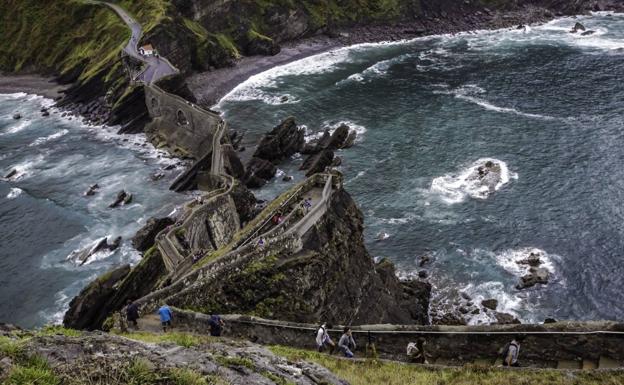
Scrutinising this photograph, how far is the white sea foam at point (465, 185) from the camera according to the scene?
60.7 metres

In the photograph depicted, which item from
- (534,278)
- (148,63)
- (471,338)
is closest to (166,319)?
(471,338)

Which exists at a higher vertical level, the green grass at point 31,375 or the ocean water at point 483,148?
the green grass at point 31,375

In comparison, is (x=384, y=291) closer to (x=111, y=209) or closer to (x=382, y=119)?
(x=111, y=209)

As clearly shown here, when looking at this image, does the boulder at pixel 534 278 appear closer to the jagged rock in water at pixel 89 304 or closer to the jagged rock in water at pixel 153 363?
the jagged rock in water at pixel 89 304

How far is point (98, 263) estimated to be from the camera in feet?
172

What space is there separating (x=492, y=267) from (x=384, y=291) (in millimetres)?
14000

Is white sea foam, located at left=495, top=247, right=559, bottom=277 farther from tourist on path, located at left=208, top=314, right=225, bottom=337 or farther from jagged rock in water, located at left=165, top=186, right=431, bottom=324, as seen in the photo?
tourist on path, located at left=208, top=314, right=225, bottom=337

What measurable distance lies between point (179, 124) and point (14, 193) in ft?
72.4

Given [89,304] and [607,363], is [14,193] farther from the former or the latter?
[607,363]

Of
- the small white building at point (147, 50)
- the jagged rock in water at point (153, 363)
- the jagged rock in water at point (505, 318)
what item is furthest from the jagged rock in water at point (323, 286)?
the small white building at point (147, 50)

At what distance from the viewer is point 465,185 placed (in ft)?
206

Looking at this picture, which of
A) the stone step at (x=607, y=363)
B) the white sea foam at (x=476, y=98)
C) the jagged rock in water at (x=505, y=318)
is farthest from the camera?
the white sea foam at (x=476, y=98)

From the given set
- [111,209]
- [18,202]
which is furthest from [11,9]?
[111,209]

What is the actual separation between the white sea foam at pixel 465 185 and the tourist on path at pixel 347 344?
1608 inches
